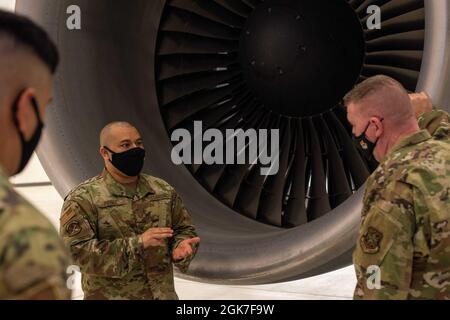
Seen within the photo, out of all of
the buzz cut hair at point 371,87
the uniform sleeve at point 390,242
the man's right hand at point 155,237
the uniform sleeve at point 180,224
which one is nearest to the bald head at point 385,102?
the buzz cut hair at point 371,87

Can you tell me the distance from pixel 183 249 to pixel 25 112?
3.56ft

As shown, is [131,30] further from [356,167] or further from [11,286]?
[11,286]

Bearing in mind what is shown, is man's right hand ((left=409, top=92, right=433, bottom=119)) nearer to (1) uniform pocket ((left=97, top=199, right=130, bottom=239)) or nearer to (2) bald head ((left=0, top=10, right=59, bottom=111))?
(1) uniform pocket ((left=97, top=199, right=130, bottom=239))

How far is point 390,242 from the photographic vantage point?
1.09m

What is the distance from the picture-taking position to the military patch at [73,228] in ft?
5.12

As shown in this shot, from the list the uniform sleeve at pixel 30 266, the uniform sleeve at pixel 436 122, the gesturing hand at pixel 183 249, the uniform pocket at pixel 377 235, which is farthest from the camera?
the gesturing hand at pixel 183 249

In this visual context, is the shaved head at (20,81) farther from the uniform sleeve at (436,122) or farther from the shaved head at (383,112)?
the uniform sleeve at (436,122)

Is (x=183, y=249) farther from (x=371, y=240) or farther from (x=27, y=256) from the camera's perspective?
(x=27, y=256)

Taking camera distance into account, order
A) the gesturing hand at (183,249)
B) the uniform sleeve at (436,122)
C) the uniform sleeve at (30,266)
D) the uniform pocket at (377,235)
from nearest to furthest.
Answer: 1. the uniform sleeve at (30,266)
2. the uniform pocket at (377,235)
3. the uniform sleeve at (436,122)
4. the gesturing hand at (183,249)

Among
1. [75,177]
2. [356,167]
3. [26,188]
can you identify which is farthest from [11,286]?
[26,188]

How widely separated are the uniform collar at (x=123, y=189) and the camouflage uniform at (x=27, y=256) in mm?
1138

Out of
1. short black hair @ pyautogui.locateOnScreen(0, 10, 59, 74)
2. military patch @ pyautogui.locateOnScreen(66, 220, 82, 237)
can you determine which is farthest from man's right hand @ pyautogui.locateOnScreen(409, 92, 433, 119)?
short black hair @ pyautogui.locateOnScreen(0, 10, 59, 74)

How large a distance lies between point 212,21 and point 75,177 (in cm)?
79

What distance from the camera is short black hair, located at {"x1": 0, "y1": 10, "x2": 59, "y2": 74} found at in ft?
1.91
